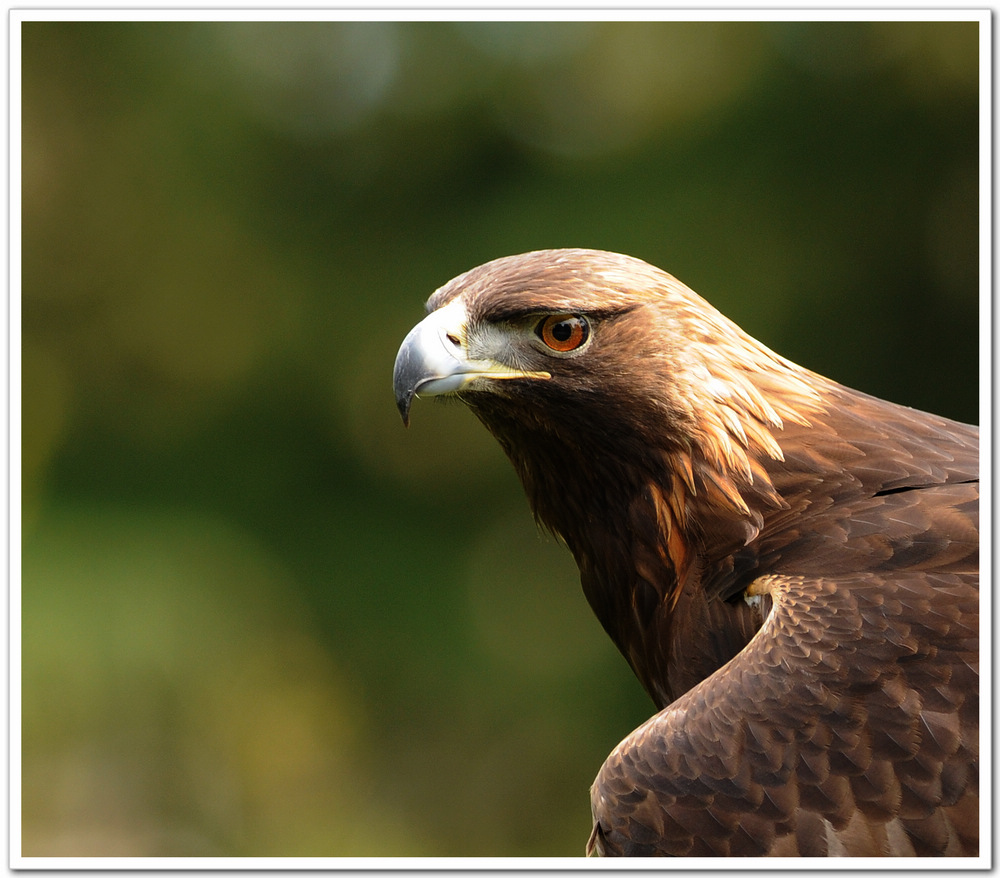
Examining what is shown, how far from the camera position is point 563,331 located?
2021 millimetres

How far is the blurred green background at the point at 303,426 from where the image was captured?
4.57m

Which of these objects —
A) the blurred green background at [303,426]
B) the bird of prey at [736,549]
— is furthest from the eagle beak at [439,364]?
the blurred green background at [303,426]

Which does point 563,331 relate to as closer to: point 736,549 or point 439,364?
point 439,364

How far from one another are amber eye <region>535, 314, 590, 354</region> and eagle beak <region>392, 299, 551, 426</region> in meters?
0.06

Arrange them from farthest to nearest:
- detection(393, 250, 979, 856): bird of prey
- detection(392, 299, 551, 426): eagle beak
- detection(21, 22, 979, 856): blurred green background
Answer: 1. detection(21, 22, 979, 856): blurred green background
2. detection(392, 299, 551, 426): eagle beak
3. detection(393, 250, 979, 856): bird of prey

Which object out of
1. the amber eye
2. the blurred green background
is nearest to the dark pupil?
the amber eye

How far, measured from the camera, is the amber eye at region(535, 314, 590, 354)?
6.60 ft

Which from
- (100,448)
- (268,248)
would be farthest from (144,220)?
(100,448)

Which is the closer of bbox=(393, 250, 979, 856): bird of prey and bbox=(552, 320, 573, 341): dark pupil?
bbox=(393, 250, 979, 856): bird of prey

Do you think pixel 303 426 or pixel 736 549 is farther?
pixel 303 426

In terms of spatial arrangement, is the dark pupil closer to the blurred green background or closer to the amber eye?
the amber eye

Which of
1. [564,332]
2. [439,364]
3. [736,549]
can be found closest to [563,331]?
[564,332]

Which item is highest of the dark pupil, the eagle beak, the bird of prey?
the dark pupil

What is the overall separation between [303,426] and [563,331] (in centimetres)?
372
